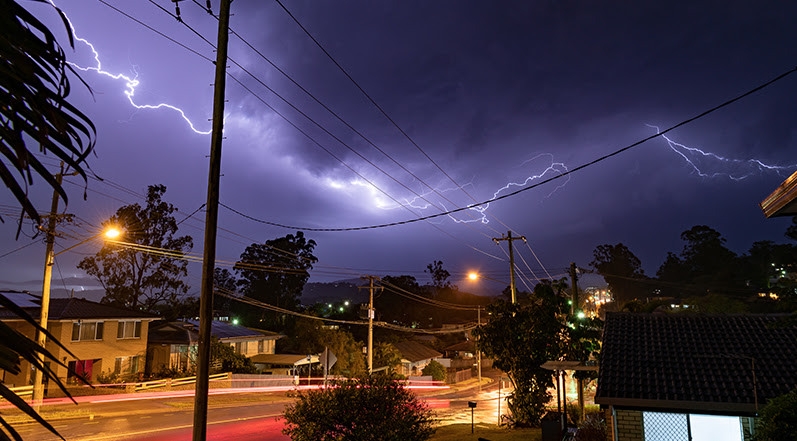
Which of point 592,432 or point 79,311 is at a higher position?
point 79,311

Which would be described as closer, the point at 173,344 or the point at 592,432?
the point at 592,432

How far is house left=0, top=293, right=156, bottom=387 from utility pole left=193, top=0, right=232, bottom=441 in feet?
88.0

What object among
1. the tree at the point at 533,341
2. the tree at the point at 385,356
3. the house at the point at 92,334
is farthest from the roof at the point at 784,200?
the tree at the point at 385,356

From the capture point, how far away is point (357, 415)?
11.6 meters

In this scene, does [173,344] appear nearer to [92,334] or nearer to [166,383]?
[92,334]

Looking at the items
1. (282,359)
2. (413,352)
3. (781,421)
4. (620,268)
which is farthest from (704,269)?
(781,421)

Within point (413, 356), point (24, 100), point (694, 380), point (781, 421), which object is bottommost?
point (413, 356)

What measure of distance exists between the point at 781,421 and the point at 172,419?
2302 cm

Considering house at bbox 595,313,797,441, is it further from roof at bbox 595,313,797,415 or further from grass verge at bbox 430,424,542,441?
grass verge at bbox 430,424,542,441

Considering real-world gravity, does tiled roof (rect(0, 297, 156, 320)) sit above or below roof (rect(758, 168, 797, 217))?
below

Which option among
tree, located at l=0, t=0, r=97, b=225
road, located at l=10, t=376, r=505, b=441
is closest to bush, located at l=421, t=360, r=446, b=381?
road, located at l=10, t=376, r=505, b=441

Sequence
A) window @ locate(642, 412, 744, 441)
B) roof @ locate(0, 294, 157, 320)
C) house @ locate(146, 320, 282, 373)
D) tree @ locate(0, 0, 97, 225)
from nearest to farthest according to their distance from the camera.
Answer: tree @ locate(0, 0, 97, 225) → window @ locate(642, 412, 744, 441) → roof @ locate(0, 294, 157, 320) → house @ locate(146, 320, 282, 373)

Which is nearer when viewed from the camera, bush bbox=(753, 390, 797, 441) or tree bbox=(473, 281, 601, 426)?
bush bbox=(753, 390, 797, 441)

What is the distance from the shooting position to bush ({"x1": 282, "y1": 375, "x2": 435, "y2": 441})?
11.3 metres
